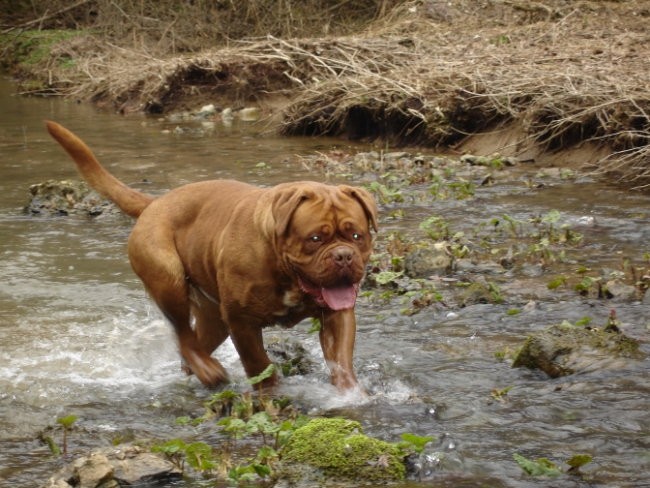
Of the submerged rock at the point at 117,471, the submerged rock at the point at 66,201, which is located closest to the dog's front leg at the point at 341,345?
the submerged rock at the point at 117,471

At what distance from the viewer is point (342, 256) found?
528 cm

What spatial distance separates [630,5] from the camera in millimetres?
17781

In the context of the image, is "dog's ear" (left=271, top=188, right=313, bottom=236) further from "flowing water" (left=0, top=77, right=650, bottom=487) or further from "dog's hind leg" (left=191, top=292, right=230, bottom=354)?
"dog's hind leg" (left=191, top=292, right=230, bottom=354)

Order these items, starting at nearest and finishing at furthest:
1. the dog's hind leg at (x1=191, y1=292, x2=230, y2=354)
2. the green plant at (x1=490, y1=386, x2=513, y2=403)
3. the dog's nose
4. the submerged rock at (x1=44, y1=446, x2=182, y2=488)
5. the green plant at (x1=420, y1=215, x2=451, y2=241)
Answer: the submerged rock at (x1=44, y1=446, x2=182, y2=488) → the dog's nose → the green plant at (x1=490, y1=386, x2=513, y2=403) → the dog's hind leg at (x1=191, y1=292, x2=230, y2=354) → the green plant at (x1=420, y1=215, x2=451, y2=241)

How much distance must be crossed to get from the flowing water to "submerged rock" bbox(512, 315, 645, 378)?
8 cm

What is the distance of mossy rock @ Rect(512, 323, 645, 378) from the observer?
5.99 m

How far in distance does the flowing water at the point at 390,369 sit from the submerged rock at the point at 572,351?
0.08 m

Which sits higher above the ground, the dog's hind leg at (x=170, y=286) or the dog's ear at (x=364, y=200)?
the dog's ear at (x=364, y=200)

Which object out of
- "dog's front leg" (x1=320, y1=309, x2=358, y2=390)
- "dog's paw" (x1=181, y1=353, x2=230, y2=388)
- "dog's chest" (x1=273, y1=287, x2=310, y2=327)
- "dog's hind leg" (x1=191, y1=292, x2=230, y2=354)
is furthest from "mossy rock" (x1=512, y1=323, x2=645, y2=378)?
"dog's hind leg" (x1=191, y1=292, x2=230, y2=354)

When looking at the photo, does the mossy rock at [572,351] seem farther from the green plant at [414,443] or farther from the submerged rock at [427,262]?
the submerged rock at [427,262]

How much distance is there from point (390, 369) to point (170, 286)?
4.41 ft

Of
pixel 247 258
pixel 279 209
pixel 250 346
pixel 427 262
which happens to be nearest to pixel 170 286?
pixel 250 346

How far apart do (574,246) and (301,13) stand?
14.1m

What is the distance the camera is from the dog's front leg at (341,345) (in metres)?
5.84
